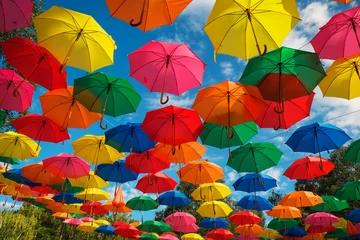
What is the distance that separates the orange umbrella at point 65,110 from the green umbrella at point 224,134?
2.80 meters

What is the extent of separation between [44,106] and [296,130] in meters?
6.39

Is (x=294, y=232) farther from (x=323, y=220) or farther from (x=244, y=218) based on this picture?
(x=244, y=218)

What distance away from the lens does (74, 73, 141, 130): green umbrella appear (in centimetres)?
630

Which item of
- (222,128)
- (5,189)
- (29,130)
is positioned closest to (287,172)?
(222,128)

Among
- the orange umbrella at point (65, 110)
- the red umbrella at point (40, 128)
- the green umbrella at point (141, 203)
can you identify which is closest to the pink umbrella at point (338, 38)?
the orange umbrella at point (65, 110)

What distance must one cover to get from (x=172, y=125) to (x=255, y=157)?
3.18 m

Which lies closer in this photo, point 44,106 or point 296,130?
point 44,106

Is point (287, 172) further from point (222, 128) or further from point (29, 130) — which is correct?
point (29, 130)

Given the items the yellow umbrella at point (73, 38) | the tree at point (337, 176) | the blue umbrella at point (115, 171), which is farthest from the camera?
the tree at point (337, 176)

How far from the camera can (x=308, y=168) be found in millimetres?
9312

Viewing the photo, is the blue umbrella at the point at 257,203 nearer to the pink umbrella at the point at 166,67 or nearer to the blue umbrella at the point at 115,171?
the blue umbrella at the point at 115,171

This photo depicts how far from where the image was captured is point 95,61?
A: 222 inches

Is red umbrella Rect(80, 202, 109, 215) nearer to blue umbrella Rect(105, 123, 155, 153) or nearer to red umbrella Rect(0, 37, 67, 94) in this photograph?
blue umbrella Rect(105, 123, 155, 153)

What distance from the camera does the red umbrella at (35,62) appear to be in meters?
5.69
